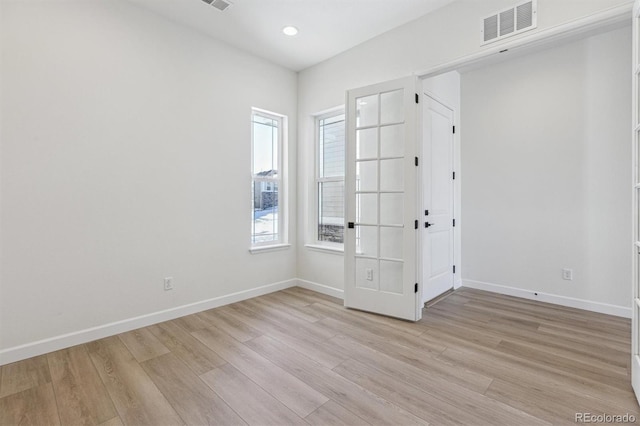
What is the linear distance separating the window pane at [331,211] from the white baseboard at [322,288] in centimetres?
62

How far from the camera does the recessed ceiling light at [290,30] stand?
324 cm

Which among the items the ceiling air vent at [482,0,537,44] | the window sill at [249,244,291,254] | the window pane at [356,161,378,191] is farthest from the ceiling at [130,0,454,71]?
the window sill at [249,244,291,254]

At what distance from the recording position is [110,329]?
2740 mm

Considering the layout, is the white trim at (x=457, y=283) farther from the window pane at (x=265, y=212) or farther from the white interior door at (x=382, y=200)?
the window pane at (x=265, y=212)

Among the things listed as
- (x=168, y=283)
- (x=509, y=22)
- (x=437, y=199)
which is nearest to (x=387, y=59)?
(x=509, y=22)

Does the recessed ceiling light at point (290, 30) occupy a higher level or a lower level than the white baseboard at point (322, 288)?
higher

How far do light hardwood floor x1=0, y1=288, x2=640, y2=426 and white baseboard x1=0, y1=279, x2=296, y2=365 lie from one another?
76mm

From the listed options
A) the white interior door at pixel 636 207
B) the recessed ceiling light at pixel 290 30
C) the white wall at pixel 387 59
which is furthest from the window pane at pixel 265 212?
the white interior door at pixel 636 207

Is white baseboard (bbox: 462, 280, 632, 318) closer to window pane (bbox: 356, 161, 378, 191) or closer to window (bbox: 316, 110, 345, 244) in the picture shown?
window (bbox: 316, 110, 345, 244)

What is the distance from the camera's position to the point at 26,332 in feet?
7.76

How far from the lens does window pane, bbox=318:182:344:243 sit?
4.05 meters

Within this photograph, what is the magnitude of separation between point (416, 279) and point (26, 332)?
329 cm

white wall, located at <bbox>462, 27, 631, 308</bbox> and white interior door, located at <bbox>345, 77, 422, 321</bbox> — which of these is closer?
white interior door, located at <bbox>345, 77, 422, 321</bbox>

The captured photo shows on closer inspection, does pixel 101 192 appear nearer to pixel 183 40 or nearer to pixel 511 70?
pixel 183 40
